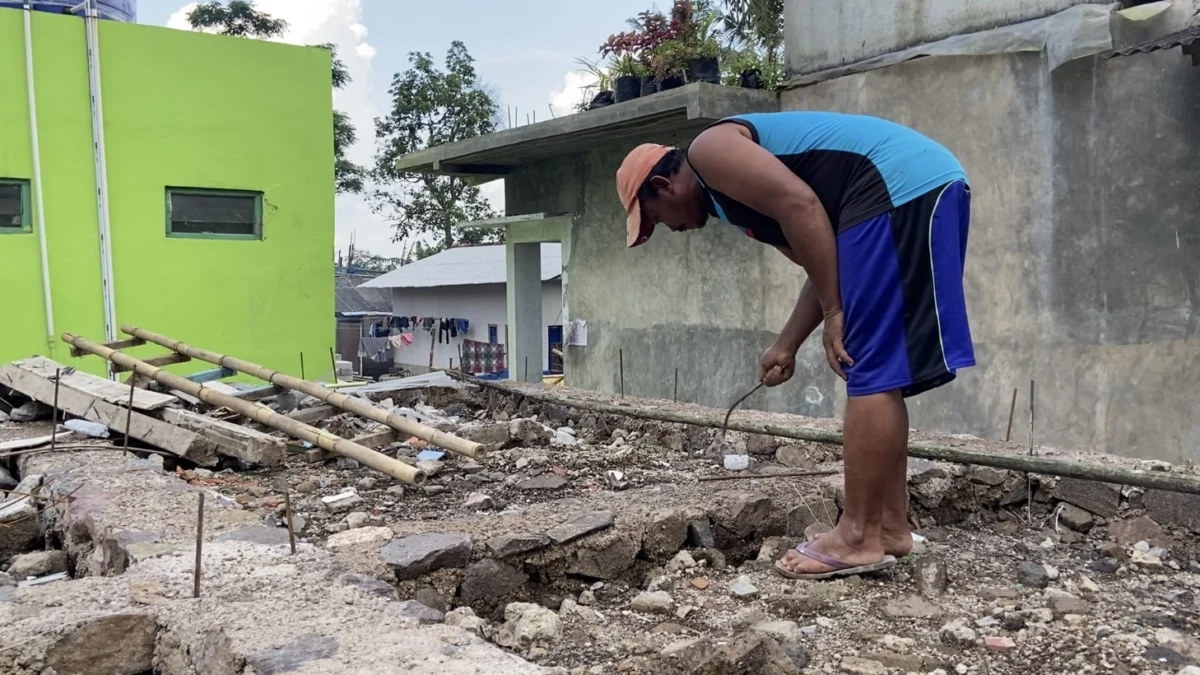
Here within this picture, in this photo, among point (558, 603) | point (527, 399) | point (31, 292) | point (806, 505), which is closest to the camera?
point (558, 603)

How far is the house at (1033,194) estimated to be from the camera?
514 centimetres

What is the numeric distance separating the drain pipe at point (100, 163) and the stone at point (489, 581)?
310 inches

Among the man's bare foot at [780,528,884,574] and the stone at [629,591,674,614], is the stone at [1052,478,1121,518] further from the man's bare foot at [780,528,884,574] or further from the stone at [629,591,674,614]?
the stone at [629,591,674,614]

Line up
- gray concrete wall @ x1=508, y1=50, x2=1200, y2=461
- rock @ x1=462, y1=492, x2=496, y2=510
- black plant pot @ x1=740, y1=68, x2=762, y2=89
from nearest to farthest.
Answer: rock @ x1=462, y1=492, x2=496, y2=510 < gray concrete wall @ x1=508, y1=50, x2=1200, y2=461 < black plant pot @ x1=740, y1=68, x2=762, y2=89

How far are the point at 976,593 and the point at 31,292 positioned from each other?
360 inches

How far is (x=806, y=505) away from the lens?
3154mm

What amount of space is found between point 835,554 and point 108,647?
1777 millimetres

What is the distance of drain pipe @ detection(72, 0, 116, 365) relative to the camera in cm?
904

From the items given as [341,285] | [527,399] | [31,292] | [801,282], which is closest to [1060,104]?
[801,282]

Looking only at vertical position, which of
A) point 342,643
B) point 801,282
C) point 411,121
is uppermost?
point 411,121

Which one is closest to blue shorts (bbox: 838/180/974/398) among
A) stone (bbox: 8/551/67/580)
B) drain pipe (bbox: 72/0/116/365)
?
stone (bbox: 8/551/67/580)

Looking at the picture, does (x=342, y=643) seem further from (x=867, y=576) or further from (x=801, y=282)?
(x=801, y=282)

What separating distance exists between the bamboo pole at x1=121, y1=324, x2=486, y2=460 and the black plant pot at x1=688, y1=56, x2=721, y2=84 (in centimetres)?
368

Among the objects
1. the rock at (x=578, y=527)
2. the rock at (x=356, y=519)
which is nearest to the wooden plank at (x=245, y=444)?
the rock at (x=356, y=519)
